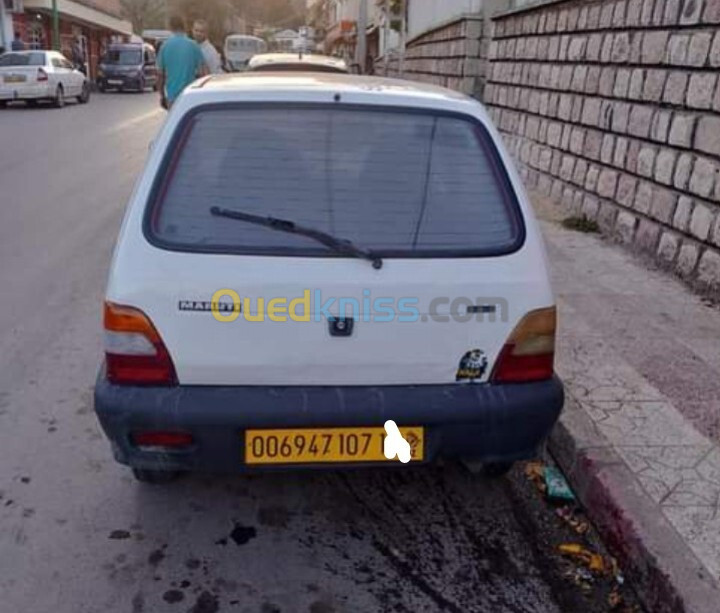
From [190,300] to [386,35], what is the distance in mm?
27744

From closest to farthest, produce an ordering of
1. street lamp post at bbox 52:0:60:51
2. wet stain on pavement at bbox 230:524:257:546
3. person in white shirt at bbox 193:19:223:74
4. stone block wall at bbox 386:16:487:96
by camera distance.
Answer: wet stain on pavement at bbox 230:524:257:546 < person in white shirt at bbox 193:19:223:74 < stone block wall at bbox 386:16:487:96 < street lamp post at bbox 52:0:60:51

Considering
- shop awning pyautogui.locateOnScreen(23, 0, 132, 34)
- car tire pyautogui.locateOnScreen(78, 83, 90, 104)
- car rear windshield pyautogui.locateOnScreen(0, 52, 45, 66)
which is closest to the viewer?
car rear windshield pyautogui.locateOnScreen(0, 52, 45, 66)

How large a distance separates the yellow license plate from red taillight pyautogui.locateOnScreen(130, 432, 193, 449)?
0.21 m

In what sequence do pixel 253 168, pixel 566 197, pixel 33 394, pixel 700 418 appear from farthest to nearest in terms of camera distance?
pixel 566 197, pixel 33 394, pixel 700 418, pixel 253 168

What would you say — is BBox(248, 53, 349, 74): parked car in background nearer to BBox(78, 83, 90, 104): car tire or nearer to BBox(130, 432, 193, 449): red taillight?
BBox(130, 432, 193, 449): red taillight

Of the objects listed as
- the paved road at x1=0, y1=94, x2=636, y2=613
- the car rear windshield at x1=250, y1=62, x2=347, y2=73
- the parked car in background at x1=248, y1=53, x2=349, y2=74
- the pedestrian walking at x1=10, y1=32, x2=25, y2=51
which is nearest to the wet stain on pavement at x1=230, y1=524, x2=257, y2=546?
the paved road at x1=0, y1=94, x2=636, y2=613

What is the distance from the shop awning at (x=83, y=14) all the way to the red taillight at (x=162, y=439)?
33.1 metres

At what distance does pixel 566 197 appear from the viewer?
8516 millimetres

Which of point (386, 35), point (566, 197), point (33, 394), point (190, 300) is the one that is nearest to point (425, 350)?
point (190, 300)

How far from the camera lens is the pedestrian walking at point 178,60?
31.6 ft

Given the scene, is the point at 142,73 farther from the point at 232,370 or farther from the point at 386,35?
the point at 232,370

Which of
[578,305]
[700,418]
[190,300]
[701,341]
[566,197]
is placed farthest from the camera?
[566,197]

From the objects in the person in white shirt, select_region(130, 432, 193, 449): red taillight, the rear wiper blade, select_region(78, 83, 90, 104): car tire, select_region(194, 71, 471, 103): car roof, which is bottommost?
select_region(78, 83, 90, 104): car tire

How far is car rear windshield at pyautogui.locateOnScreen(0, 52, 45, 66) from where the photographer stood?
22331 millimetres
